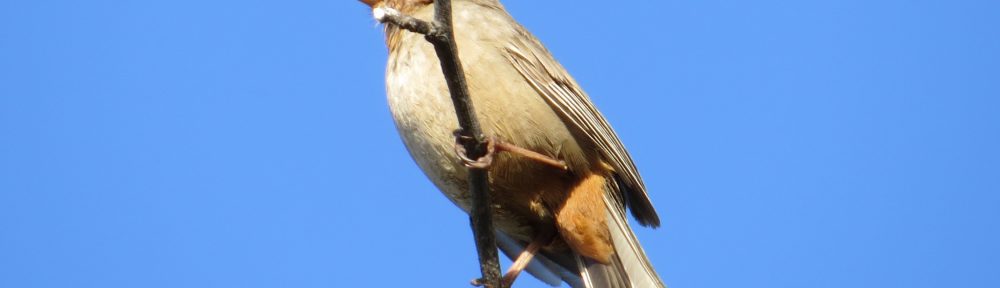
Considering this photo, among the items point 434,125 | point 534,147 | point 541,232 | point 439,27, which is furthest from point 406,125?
point 439,27

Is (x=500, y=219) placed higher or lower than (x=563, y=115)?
lower

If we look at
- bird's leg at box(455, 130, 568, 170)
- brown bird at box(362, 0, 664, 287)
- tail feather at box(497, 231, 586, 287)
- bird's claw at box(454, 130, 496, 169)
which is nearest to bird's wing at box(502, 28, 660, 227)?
brown bird at box(362, 0, 664, 287)

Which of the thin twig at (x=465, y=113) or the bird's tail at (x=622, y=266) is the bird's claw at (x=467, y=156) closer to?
the thin twig at (x=465, y=113)

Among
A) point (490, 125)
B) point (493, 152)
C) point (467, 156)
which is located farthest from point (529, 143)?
point (467, 156)

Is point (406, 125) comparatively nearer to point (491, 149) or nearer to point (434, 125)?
point (434, 125)

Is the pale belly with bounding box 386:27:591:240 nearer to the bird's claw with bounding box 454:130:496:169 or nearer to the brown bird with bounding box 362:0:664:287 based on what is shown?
the brown bird with bounding box 362:0:664:287

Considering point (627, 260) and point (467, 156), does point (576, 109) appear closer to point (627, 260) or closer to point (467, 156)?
point (627, 260)
